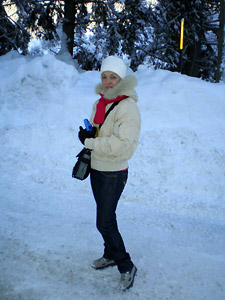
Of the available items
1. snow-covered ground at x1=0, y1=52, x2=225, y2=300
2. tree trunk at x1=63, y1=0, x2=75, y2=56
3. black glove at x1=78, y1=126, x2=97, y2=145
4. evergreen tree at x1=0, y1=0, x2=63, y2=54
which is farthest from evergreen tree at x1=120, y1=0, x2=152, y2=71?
black glove at x1=78, y1=126, x2=97, y2=145

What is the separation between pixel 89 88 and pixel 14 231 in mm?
4568

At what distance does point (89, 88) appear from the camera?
717cm

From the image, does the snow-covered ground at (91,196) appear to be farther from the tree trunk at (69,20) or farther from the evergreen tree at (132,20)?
the evergreen tree at (132,20)

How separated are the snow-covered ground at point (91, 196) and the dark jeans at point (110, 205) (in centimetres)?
32

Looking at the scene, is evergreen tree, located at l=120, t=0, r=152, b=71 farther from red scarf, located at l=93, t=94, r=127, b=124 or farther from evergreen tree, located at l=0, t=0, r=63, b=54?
red scarf, located at l=93, t=94, r=127, b=124

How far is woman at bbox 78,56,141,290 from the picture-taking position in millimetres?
2314

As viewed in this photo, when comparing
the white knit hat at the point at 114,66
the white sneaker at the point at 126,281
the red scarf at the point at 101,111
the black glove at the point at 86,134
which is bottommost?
the white sneaker at the point at 126,281

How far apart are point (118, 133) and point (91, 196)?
2675 mm

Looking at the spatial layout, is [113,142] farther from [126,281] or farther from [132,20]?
[132,20]

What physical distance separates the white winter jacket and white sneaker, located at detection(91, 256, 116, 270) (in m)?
1.04

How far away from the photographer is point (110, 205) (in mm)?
2512

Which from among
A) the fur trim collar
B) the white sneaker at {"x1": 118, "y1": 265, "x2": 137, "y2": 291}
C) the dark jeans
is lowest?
the white sneaker at {"x1": 118, "y1": 265, "x2": 137, "y2": 291}

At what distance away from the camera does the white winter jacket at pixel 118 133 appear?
2.29 meters

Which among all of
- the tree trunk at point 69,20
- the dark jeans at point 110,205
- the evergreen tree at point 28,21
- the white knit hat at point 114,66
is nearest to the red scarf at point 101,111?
the white knit hat at point 114,66
